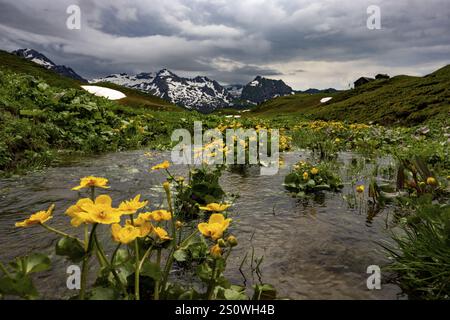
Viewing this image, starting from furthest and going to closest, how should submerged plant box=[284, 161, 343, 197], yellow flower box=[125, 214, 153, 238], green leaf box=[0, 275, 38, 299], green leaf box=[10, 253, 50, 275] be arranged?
submerged plant box=[284, 161, 343, 197] → yellow flower box=[125, 214, 153, 238] → green leaf box=[10, 253, 50, 275] → green leaf box=[0, 275, 38, 299]

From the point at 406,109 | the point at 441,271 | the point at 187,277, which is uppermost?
the point at 406,109

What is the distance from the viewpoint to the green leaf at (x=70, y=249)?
177cm

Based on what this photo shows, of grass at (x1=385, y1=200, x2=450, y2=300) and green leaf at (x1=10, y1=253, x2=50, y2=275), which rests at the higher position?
green leaf at (x1=10, y1=253, x2=50, y2=275)

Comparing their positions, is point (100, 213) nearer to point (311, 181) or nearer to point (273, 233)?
point (273, 233)

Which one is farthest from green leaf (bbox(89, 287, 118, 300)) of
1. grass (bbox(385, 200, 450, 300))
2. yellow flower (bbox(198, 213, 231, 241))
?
grass (bbox(385, 200, 450, 300))

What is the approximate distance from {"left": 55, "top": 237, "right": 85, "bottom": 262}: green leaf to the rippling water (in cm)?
107

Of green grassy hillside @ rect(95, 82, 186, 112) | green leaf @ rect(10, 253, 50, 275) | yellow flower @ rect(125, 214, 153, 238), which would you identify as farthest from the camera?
green grassy hillside @ rect(95, 82, 186, 112)

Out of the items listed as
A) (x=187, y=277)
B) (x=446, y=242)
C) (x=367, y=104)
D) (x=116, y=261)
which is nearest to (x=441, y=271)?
(x=446, y=242)

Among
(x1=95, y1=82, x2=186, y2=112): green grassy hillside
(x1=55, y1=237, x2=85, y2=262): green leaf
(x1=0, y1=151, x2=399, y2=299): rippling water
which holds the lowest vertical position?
(x1=0, y1=151, x2=399, y2=299): rippling water

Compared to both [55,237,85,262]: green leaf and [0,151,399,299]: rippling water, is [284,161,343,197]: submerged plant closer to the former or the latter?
[0,151,399,299]: rippling water

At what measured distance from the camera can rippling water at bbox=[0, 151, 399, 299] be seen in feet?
9.48

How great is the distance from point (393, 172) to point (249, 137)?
401cm

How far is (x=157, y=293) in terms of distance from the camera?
6.44 ft
